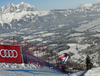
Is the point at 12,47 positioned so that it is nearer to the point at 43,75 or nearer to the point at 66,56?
the point at 43,75

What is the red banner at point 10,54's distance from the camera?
15.3 metres

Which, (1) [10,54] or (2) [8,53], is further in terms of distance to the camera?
(1) [10,54]

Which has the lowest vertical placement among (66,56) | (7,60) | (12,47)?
(66,56)

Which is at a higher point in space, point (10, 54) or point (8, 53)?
point (8, 53)

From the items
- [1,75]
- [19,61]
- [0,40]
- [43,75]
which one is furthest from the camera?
[0,40]

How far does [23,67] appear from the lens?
1532 cm

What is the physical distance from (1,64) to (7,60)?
941mm

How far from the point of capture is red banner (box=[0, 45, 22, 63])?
15.3 m

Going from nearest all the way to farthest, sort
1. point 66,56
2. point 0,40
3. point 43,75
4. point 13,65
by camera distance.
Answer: point 43,75 → point 13,65 → point 0,40 → point 66,56

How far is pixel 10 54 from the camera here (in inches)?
619

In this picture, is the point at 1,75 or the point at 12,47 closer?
the point at 1,75

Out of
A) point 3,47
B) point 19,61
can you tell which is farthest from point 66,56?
point 3,47

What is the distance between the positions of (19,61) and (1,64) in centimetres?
218

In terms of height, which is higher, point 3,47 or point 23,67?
point 3,47
